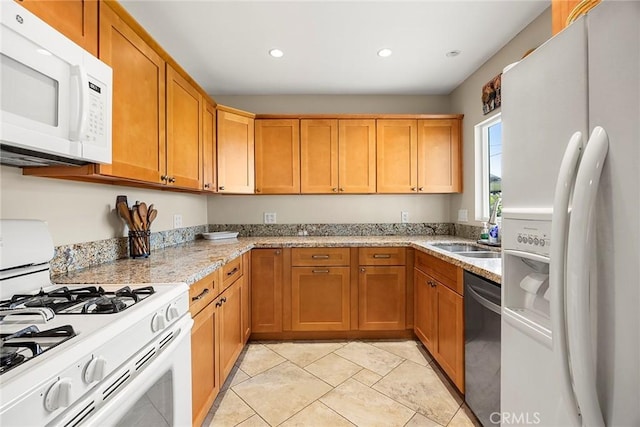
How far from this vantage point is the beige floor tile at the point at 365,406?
5.55 feet

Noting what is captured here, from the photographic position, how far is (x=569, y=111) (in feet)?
2.37

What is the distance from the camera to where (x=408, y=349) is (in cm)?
255

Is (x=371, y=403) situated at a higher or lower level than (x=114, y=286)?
lower

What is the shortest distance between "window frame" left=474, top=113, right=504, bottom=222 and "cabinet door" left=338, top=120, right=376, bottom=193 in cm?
97

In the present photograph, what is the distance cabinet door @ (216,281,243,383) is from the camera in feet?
6.14

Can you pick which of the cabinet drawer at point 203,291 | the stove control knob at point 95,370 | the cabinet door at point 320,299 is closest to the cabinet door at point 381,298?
the cabinet door at point 320,299

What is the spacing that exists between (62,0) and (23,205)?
33.3 inches

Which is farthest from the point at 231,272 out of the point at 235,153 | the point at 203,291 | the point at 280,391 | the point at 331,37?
the point at 331,37

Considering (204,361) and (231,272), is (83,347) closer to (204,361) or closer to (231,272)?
(204,361)

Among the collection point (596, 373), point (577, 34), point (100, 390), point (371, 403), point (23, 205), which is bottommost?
point (371, 403)

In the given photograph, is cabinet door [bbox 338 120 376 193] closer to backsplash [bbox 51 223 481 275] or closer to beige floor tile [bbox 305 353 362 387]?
backsplash [bbox 51 223 481 275]

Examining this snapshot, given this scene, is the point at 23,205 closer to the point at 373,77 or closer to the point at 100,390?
the point at 100,390

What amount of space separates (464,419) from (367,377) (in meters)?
0.64

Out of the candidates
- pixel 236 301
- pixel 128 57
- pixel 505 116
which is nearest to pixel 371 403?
pixel 236 301
